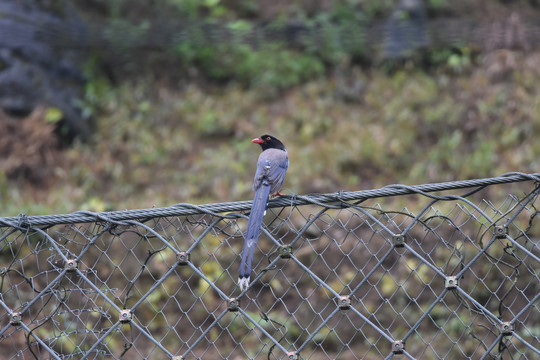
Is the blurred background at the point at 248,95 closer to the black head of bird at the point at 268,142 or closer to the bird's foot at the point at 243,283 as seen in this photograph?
the black head of bird at the point at 268,142

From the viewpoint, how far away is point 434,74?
33.7 ft

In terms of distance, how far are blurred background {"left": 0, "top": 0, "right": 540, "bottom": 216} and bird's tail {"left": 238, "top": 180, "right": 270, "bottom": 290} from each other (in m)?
4.82

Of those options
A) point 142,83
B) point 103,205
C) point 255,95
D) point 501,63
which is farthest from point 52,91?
point 501,63

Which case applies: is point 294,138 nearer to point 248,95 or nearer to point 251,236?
point 248,95

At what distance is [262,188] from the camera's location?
378 cm

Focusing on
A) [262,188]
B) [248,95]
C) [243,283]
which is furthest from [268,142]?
[248,95]

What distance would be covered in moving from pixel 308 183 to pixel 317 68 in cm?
287

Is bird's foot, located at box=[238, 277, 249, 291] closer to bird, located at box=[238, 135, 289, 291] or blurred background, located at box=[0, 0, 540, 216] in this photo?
bird, located at box=[238, 135, 289, 291]

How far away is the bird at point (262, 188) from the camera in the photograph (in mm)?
3061


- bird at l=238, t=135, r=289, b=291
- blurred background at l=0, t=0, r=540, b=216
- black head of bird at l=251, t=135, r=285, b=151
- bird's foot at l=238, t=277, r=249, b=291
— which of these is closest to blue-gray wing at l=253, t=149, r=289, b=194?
bird at l=238, t=135, r=289, b=291

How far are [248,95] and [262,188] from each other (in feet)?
22.4

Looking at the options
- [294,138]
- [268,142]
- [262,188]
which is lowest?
[294,138]

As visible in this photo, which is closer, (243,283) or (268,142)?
(243,283)

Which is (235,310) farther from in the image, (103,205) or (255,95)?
(255,95)
